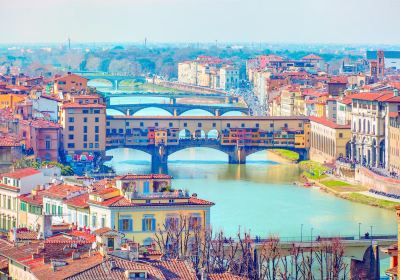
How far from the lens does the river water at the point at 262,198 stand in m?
24.1

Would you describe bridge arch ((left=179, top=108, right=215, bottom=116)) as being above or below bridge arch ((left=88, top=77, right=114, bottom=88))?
above

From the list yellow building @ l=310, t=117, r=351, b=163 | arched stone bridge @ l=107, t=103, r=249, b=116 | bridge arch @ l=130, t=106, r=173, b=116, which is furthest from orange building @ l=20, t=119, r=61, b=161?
Result: bridge arch @ l=130, t=106, r=173, b=116

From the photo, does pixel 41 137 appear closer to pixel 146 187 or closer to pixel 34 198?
pixel 34 198

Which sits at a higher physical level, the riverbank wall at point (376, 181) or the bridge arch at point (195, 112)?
the riverbank wall at point (376, 181)

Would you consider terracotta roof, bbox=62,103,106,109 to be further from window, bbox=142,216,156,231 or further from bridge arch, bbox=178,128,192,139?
window, bbox=142,216,156,231

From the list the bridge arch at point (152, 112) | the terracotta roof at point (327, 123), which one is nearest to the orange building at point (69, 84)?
the terracotta roof at point (327, 123)

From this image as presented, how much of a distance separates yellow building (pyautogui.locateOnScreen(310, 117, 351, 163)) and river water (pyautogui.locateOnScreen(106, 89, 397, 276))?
A: 3.23ft

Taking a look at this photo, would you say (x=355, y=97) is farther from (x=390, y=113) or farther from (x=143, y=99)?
(x=143, y=99)

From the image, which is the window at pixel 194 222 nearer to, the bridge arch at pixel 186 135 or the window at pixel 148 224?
the window at pixel 148 224

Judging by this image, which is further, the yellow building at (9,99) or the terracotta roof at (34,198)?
the yellow building at (9,99)

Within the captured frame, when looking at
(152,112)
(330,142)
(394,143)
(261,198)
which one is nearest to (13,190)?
(261,198)

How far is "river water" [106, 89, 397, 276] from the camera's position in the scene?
79.0 feet

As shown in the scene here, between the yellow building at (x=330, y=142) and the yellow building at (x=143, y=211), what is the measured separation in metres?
21.9

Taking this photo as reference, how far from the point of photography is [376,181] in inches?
1300
